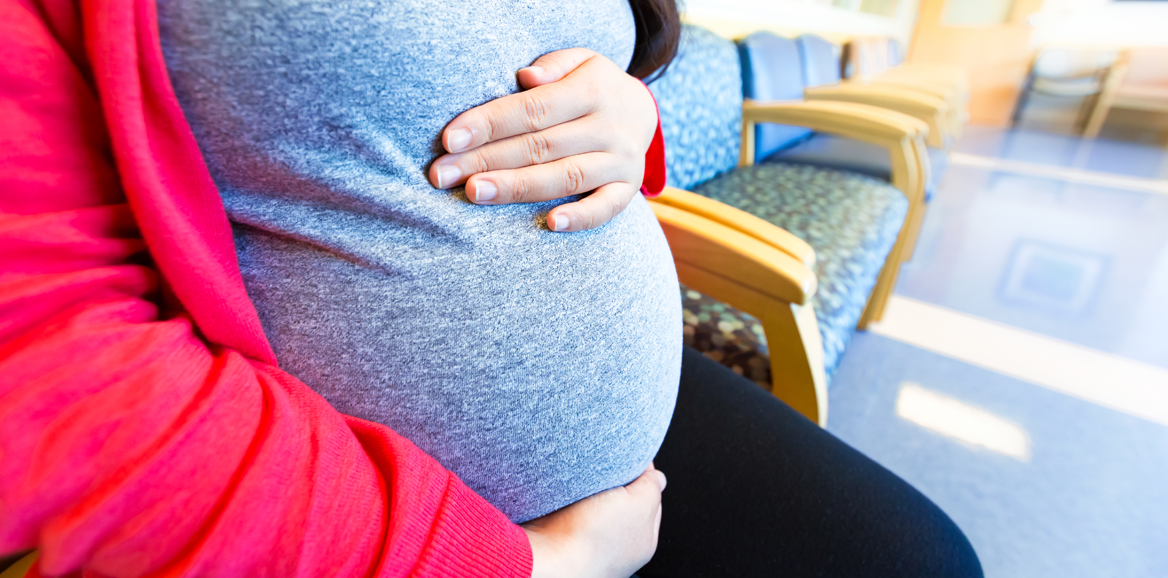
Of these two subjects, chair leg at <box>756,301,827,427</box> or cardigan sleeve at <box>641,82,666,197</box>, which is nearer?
cardigan sleeve at <box>641,82,666,197</box>

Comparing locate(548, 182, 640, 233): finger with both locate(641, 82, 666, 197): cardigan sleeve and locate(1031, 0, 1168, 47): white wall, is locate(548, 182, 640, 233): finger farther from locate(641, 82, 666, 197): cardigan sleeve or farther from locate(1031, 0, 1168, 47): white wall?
locate(1031, 0, 1168, 47): white wall

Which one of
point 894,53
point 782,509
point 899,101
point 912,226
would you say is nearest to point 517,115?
point 782,509

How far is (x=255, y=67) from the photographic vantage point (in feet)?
0.93

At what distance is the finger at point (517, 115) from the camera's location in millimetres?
354

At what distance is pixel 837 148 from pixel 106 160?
2.33 metres

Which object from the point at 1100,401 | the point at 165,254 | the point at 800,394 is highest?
the point at 165,254

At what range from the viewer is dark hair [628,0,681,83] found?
612 millimetres

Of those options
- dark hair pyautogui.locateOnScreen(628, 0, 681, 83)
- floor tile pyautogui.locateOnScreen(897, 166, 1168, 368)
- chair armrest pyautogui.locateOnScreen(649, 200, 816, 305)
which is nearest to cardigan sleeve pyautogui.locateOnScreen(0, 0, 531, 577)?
dark hair pyautogui.locateOnScreen(628, 0, 681, 83)

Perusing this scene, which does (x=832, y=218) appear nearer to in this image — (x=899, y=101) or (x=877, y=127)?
(x=877, y=127)

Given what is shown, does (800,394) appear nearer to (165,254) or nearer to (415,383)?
(415,383)

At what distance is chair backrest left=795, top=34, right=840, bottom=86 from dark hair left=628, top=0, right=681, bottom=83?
2.25 m

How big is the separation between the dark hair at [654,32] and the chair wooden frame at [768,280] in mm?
296

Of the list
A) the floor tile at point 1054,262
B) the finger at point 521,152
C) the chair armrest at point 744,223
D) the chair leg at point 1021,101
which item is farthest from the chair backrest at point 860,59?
the finger at point 521,152

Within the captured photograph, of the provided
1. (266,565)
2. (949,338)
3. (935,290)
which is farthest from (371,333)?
(935,290)
